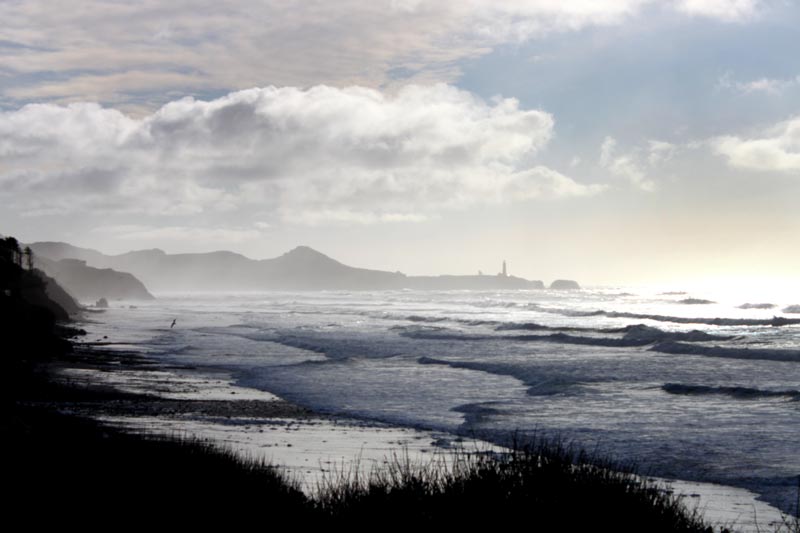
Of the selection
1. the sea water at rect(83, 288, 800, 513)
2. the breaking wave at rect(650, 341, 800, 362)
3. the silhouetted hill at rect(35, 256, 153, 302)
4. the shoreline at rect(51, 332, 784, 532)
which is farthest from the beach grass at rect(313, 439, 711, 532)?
the silhouetted hill at rect(35, 256, 153, 302)

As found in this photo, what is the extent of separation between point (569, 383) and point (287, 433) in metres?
12.3

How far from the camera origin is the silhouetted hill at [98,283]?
151750 mm

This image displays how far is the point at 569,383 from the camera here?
25688 millimetres

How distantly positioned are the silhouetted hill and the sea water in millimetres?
102036

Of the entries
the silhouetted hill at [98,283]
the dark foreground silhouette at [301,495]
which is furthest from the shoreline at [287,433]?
the silhouetted hill at [98,283]

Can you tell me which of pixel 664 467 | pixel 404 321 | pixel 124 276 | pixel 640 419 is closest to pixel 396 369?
pixel 640 419

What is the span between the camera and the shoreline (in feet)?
35.6

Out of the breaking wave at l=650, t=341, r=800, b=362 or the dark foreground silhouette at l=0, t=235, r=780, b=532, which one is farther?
the breaking wave at l=650, t=341, r=800, b=362

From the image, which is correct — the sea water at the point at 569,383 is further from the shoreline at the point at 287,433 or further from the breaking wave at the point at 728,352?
the shoreline at the point at 287,433

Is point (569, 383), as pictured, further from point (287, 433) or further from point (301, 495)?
point (301, 495)

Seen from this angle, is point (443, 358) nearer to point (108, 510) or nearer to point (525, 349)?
point (525, 349)

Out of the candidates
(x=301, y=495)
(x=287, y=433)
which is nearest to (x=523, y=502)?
(x=301, y=495)

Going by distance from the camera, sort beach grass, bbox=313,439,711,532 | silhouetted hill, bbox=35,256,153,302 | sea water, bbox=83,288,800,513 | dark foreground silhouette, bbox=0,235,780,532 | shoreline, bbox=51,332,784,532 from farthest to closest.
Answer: silhouetted hill, bbox=35,256,153,302, sea water, bbox=83,288,800,513, shoreline, bbox=51,332,784,532, dark foreground silhouette, bbox=0,235,780,532, beach grass, bbox=313,439,711,532

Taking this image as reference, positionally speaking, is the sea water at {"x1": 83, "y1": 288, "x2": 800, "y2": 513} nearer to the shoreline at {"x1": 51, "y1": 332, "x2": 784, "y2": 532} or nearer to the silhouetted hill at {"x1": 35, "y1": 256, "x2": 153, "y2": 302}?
the shoreline at {"x1": 51, "y1": 332, "x2": 784, "y2": 532}
